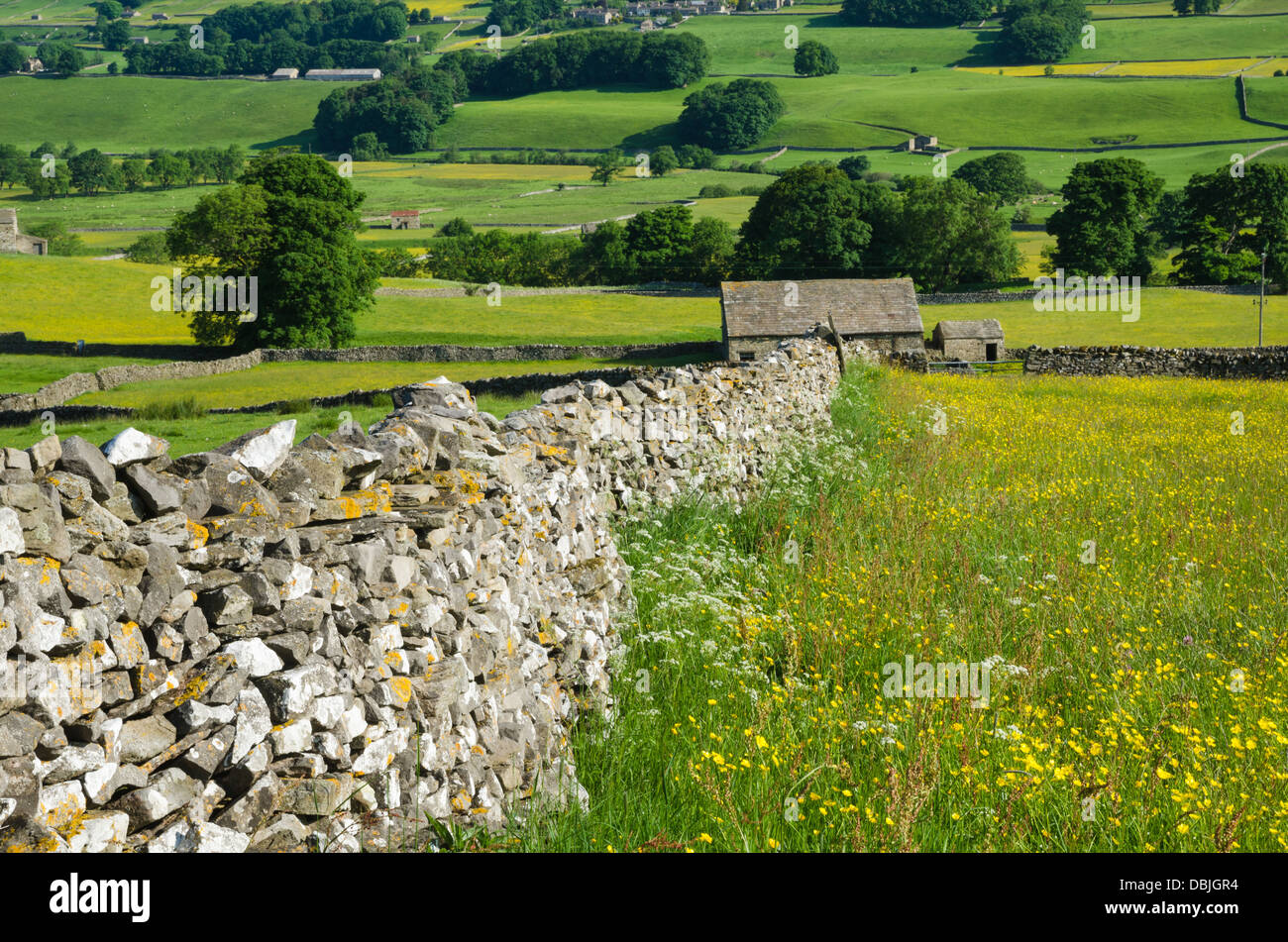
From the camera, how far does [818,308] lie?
52094 millimetres

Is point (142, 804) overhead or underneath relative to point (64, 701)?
underneath

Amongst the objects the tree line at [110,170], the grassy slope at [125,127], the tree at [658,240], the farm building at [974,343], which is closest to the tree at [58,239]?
the tree line at [110,170]

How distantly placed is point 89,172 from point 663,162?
8454 cm

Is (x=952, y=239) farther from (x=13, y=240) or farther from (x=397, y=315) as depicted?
(x=13, y=240)

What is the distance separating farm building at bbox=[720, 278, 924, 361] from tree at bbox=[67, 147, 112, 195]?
5117 inches

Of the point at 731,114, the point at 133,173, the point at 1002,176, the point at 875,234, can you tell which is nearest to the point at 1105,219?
the point at 875,234

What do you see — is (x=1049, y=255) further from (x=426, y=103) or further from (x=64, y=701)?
(x=426, y=103)

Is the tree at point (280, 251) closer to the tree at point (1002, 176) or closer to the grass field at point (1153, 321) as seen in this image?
the grass field at point (1153, 321)

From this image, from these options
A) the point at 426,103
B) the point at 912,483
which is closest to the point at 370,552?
the point at 912,483

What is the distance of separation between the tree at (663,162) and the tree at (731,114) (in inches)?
516

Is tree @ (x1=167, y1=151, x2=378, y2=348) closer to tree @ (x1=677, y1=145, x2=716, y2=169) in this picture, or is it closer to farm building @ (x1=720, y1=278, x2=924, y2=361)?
farm building @ (x1=720, y1=278, x2=924, y2=361)

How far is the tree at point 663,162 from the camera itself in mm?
162500

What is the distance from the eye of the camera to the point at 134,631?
3.09 meters
